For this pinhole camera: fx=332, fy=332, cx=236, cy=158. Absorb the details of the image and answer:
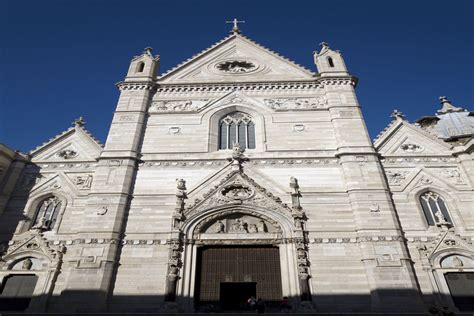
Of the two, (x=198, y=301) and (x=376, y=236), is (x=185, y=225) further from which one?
(x=376, y=236)

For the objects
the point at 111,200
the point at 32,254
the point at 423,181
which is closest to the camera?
the point at 32,254

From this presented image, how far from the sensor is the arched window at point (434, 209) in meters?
14.4

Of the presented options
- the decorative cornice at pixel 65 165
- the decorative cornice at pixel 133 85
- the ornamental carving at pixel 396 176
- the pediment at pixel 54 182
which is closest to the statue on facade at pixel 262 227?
the ornamental carving at pixel 396 176

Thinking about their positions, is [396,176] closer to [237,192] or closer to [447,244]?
[447,244]

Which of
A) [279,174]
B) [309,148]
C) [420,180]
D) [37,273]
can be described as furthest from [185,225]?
[420,180]

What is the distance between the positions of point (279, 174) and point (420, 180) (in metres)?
6.65

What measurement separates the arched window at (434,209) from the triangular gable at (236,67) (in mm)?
9724

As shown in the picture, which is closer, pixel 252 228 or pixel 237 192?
pixel 252 228

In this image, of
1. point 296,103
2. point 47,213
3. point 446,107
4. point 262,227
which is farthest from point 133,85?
point 446,107

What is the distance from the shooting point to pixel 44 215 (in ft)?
49.6

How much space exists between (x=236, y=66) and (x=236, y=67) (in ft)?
0.73

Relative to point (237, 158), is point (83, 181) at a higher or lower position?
→ lower

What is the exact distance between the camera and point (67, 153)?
Answer: 17.6 metres

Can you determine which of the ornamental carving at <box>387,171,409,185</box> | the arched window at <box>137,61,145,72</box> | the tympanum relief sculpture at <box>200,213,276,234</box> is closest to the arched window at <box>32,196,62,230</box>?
the tympanum relief sculpture at <box>200,213,276,234</box>
